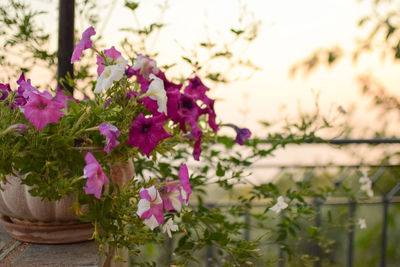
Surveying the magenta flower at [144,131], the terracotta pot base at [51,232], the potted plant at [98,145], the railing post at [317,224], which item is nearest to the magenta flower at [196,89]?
the potted plant at [98,145]

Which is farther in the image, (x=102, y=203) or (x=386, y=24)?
(x=386, y=24)

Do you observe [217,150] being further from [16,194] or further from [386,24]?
[386,24]

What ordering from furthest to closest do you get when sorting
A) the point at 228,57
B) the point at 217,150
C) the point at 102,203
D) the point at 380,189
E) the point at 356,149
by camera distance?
the point at 380,189 < the point at 356,149 < the point at 217,150 < the point at 228,57 < the point at 102,203

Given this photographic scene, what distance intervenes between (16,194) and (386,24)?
8.77 ft

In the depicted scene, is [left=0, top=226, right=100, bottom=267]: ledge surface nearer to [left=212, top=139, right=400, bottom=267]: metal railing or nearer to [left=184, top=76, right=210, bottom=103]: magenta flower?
[left=184, top=76, right=210, bottom=103]: magenta flower

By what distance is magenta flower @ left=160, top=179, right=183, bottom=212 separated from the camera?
758mm

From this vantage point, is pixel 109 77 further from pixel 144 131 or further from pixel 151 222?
pixel 151 222

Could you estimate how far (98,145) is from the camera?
755mm

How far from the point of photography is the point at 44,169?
68 centimetres

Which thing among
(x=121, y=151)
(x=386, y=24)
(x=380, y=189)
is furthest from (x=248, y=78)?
(x=386, y=24)

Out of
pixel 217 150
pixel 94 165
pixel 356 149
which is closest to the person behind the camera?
pixel 94 165

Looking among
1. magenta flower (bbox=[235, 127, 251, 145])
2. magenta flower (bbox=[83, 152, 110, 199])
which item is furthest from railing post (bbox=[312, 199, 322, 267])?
magenta flower (bbox=[83, 152, 110, 199])

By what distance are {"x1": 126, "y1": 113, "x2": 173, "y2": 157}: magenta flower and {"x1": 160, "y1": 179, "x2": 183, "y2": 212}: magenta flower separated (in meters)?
0.10

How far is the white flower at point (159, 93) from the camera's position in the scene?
2.23 ft
